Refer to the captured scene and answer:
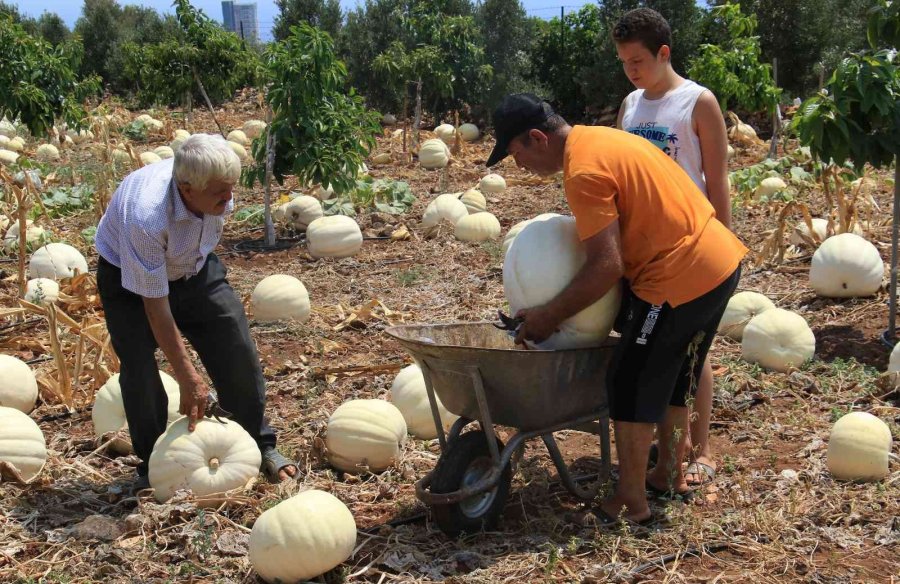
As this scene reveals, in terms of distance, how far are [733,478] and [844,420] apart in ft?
1.85

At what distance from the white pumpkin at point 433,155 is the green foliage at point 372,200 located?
105 inches

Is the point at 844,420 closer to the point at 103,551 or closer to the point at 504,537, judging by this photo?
the point at 504,537

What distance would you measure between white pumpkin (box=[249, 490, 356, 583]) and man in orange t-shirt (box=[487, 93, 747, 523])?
3.21ft

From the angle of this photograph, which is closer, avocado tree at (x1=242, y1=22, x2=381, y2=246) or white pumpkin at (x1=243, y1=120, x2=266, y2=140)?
avocado tree at (x1=242, y1=22, x2=381, y2=246)

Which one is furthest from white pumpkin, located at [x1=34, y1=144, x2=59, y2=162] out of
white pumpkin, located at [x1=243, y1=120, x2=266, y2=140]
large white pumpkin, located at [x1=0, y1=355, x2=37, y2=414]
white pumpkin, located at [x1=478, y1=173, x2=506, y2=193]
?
large white pumpkin, located at [x1=0, y1=355, x2=37, y2=414]

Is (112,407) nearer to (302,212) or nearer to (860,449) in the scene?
(860,449)

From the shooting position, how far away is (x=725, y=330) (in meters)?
6.22

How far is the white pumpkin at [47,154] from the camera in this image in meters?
15.6

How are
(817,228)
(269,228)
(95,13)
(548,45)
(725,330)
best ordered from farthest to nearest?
1. (95,13)
2. (548,45)
3. (269,228)
4. (817,228)
5. (725,330)

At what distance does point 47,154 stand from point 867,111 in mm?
13712

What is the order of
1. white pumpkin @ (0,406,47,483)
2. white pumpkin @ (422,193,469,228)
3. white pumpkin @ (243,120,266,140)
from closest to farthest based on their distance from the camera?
white pumpkin @ (0,406,47,483) → white pumpkin @ (422,193,469,228) → white pumpkin @ (243,120,266,140)

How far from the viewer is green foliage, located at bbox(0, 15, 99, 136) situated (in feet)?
44.9

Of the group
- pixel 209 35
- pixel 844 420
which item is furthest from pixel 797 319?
pixel 209 35

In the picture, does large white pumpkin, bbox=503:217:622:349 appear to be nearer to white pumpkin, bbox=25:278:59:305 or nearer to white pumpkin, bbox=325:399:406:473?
white pumpkin, bbox=325:399:406:473
